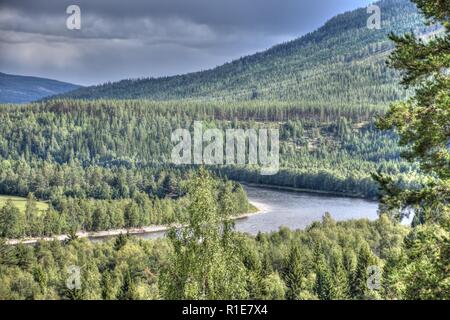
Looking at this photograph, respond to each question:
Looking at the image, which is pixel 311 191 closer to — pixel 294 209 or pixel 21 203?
pixel 294 209

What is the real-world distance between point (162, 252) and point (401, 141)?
5551cm

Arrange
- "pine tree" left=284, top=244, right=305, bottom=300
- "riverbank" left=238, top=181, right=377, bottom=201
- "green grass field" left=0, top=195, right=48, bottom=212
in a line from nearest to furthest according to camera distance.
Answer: "pine tree" left=284, top=244, right=305, bottom=300 → "green grass field" left=0, top=195, right=48, bottom=212 → "riverbank" left=238, top=181, right=377, bottom=201

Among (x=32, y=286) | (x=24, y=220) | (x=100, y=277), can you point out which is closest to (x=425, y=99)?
(x=32, y=286)

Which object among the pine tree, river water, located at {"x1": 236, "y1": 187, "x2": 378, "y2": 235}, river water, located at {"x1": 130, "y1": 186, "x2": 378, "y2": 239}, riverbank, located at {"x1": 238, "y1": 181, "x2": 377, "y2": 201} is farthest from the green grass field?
→ the pine tree

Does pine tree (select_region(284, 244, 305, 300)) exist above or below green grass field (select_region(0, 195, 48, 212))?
above

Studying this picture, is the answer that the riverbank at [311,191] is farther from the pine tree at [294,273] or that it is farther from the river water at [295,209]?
the pine tree at [294,273]

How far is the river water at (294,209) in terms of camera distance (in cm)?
10919

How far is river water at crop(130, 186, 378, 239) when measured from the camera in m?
109

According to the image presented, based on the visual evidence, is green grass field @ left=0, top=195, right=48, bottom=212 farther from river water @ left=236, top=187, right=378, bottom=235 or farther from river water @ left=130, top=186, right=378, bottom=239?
river water @ left=236, top=187, right=378, bottom=235

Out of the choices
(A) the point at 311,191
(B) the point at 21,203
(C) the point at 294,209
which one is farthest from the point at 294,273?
(A) the point at 311,191

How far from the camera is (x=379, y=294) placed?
4312 cm

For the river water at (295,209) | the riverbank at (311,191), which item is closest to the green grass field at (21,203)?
the river water at (295,209)

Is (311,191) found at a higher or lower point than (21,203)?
higher

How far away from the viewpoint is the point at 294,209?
125625mm
